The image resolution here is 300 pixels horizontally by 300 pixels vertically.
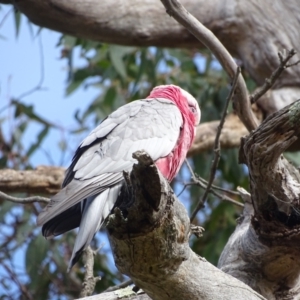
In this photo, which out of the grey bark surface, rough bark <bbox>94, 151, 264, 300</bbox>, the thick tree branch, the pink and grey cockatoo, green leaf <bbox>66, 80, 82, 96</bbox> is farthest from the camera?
green leaf <bbox>66, 80, 82, 96</bbox>

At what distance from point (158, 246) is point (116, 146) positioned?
875 millimetres

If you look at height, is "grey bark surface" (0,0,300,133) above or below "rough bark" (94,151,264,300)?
above

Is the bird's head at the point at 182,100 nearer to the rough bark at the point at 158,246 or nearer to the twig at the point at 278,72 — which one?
the twig at the point at 278,72

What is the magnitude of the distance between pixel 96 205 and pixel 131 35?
1697 mm

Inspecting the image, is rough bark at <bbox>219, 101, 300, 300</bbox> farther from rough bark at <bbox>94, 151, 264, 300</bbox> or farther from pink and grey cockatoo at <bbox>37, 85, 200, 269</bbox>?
pink and grey cockatoo at <bbox>37, 85, 200, 269</bbox>

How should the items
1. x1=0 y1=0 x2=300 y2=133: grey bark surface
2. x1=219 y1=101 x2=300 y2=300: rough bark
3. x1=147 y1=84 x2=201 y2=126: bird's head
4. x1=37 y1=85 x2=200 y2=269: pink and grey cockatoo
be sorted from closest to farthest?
x1=219 y1=101 x2=300 y2=300: rough bark → x1=37 y1=85 x2=200 y2=269: pink and grey cockatoo → x1=147 y1=84 x2=201 y2=126: bird's head → x1=0 y1=0 x2=300 y2=133: grey bark surface

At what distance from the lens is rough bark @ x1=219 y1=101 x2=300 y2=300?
2104mm

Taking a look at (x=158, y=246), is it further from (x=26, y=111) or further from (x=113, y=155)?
(x=26, y=111)

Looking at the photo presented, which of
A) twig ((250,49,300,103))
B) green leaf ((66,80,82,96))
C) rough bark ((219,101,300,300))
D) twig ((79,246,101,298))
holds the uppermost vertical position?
twig ((250,49,300,103))

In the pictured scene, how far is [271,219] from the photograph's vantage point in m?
2.29

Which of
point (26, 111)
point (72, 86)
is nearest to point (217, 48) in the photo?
point (26, 111)

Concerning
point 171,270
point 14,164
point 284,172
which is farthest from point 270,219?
point 14,164

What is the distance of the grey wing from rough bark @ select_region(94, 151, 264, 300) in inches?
16.1

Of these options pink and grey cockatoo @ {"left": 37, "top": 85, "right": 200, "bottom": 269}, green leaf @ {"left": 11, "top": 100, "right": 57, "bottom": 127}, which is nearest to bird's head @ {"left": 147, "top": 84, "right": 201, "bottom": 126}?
pink and grey cockatoo @ {"left": 37, "top": 85, "right": 200, "bottom": 269}
